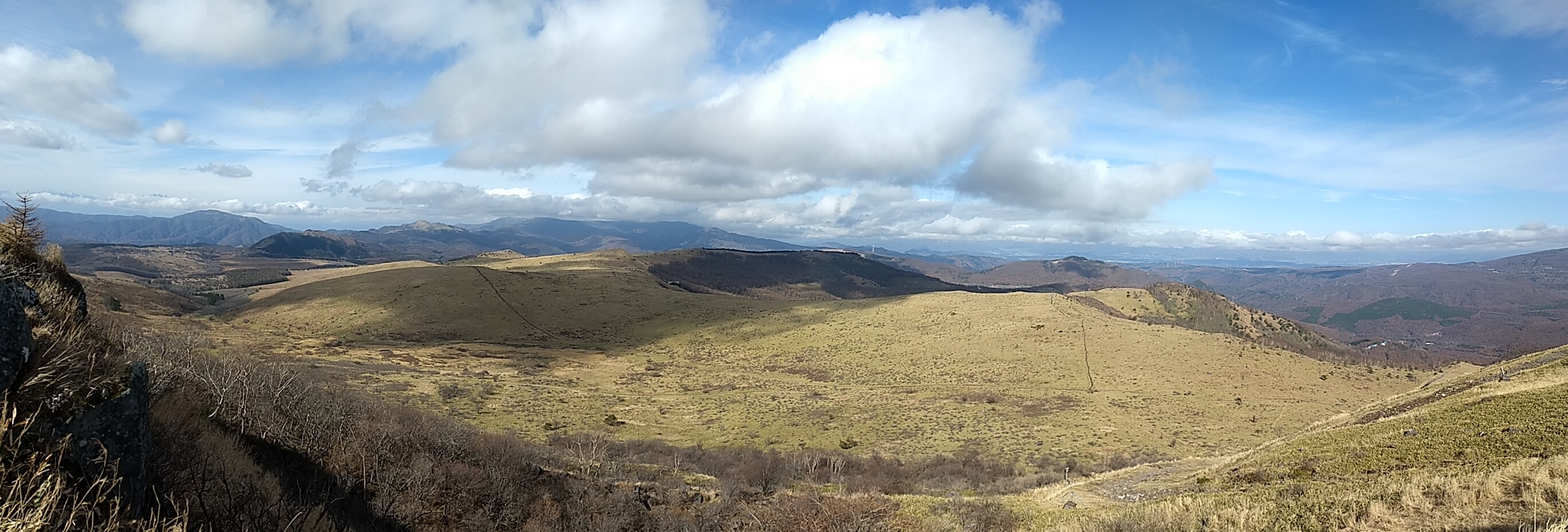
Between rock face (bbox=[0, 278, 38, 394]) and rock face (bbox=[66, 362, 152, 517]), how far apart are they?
24.8 inches

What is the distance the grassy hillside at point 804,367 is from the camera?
43.1 m

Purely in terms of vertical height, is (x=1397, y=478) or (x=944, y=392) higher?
(x=1397, y=478)

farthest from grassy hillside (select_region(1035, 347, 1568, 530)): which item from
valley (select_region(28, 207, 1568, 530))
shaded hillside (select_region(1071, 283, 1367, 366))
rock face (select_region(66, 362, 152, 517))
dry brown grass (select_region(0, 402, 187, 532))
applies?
shaded hillside (select_region(1071, 283, 1367, 366))

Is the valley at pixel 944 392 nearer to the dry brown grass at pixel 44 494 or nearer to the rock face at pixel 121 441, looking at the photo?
the dry brown grass at pixel 44 494

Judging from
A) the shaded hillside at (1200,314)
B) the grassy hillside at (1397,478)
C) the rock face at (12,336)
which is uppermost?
the rock face at (12,336)

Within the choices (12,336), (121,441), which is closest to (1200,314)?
(121,441)

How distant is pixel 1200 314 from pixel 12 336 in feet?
547

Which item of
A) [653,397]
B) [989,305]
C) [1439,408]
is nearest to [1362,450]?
[1439,408]

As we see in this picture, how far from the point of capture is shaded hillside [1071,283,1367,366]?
11975 cm

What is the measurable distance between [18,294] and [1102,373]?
68.9 m

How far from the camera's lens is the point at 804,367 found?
71.9 metres

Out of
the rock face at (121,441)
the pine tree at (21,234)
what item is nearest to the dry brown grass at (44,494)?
the rock face at (121,441)

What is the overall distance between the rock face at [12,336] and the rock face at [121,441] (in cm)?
63

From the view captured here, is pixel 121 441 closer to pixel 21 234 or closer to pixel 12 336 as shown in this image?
pixel 12 336
